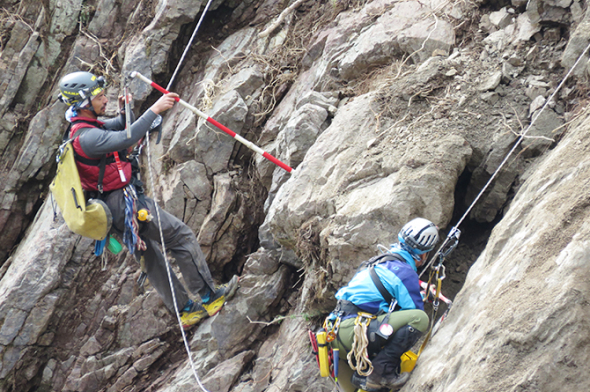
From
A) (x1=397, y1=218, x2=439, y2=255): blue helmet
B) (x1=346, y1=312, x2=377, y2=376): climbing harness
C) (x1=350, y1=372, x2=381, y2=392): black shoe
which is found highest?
(x1=397, y1=218, x2=439, y2=255): blue helmet

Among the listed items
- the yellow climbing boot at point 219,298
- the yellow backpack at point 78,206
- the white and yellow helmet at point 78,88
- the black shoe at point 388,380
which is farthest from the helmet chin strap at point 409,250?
the white and yellow helmet at point 78,88

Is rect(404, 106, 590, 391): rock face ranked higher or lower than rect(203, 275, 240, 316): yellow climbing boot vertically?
higher

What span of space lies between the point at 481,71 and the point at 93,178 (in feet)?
15.8

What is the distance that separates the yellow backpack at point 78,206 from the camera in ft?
19.9

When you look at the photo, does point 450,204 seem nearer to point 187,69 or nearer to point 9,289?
point 187,69

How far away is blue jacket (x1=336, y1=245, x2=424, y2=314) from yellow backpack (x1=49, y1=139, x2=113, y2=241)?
3197mm

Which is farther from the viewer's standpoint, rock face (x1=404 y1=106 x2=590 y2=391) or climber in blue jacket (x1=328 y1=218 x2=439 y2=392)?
climber in blue jacket (x1=328 y1=218 x2=439 y2=392)

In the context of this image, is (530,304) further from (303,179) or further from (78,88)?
(78,88)

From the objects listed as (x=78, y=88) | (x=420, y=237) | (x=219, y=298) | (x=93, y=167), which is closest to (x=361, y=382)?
(x=420, y=237)

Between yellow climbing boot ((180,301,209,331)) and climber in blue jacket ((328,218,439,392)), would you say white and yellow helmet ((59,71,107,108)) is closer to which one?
yellow climbing boot ((180,301,209,331))

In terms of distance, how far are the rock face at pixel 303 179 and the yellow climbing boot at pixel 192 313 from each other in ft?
0.81

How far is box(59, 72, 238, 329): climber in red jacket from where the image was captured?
6.00m

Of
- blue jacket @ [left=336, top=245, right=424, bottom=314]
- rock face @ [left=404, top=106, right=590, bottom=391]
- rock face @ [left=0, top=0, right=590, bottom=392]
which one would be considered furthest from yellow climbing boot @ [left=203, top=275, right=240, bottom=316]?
rock face @ [left=404, top=106, right=590, bottom=391]

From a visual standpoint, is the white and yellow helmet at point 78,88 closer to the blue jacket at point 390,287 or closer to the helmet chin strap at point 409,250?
the blue jacket at point 390,287
